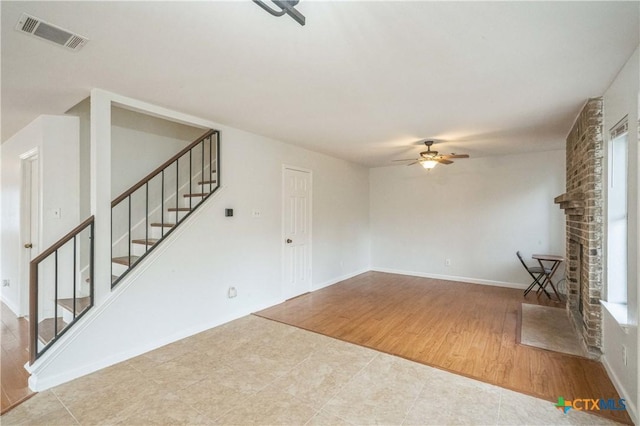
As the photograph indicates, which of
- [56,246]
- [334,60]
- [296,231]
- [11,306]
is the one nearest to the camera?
[334,60]

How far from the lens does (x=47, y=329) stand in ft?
10.4

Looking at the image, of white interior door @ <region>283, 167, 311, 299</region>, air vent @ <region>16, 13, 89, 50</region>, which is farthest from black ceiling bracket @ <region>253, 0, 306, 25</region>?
white interior door @ <region>283, 167, 311, 299</region>

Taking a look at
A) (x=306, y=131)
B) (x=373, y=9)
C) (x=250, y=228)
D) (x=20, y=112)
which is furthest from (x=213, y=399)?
(x=20, y=112)

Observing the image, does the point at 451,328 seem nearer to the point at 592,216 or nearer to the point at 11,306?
the point at 592,216

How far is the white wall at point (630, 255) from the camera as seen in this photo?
81.5 inches

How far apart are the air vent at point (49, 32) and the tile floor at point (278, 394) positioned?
2.52 metres

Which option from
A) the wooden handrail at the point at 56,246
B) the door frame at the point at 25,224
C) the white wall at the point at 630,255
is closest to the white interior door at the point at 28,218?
the door frame at the point at 25,224

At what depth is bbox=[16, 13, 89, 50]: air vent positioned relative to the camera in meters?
1.75

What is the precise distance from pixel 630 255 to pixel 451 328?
6.54ft

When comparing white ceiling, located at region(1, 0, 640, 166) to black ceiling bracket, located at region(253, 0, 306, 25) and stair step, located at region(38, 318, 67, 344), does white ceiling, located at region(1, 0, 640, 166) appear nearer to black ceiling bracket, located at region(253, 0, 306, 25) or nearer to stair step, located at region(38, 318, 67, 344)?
black ceiling bracket, located at region(253, 0, 306, 25)

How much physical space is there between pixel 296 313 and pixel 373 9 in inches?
146

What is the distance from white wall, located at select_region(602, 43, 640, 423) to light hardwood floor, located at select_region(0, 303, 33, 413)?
4.41 meters

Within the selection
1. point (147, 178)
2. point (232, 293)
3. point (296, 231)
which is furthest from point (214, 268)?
point (296, 231)

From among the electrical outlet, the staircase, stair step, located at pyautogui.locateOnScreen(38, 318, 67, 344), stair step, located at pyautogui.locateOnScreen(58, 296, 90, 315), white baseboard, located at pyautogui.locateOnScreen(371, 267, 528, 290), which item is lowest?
white baseboard, located at pyautogui.locateOnScreen(371, 267, 528, 290)
